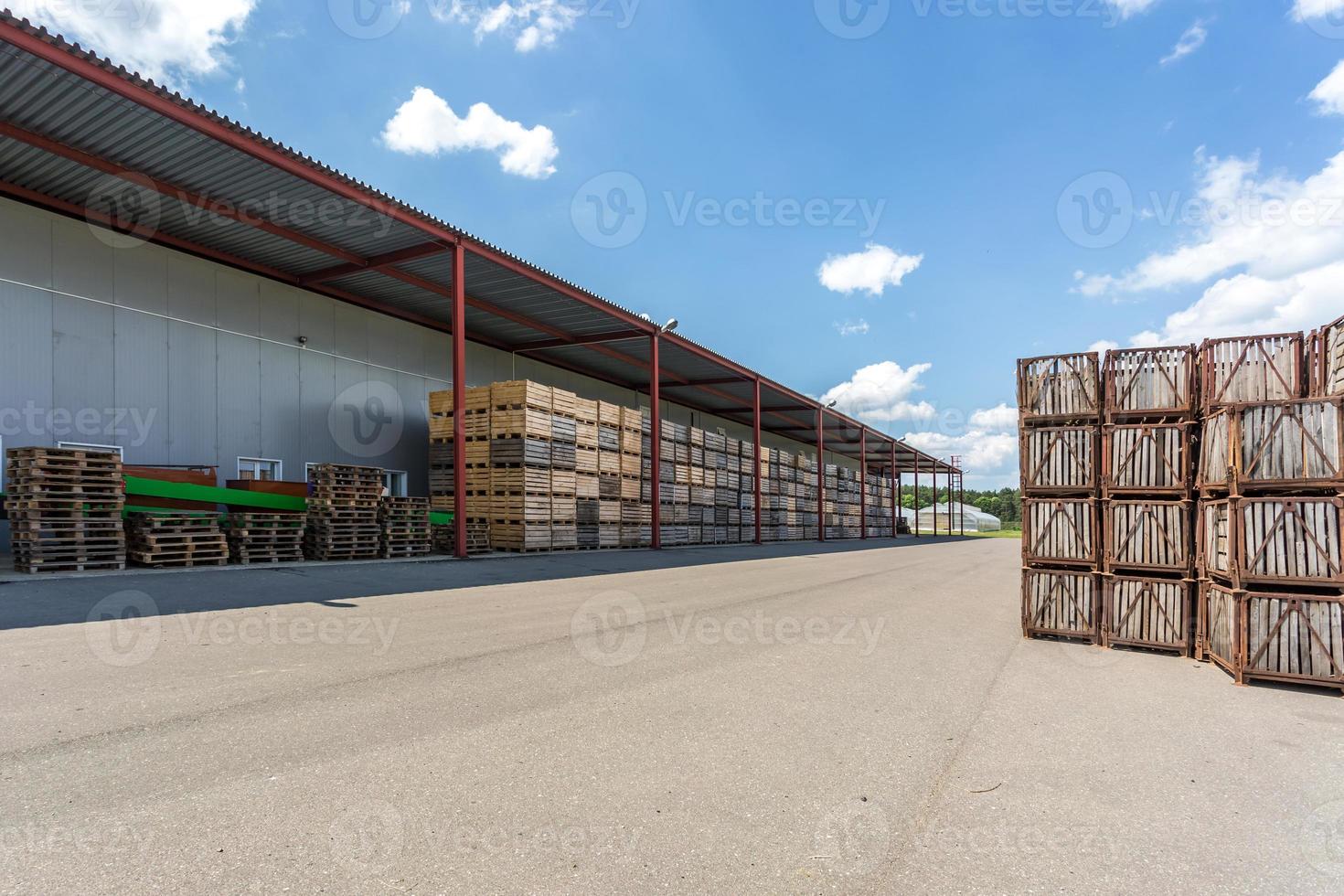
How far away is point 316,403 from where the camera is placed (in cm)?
1816

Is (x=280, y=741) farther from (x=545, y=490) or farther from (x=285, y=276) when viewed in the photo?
(x=285, y=276)

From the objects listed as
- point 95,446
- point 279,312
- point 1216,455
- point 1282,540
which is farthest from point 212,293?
point 1282,540

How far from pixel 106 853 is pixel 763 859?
2517 mm

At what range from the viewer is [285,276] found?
1764 cm

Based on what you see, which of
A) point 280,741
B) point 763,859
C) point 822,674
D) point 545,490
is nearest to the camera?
point 763,859

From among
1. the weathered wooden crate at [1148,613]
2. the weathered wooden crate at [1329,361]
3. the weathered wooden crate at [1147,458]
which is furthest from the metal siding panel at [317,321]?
the weathered wooden crate at [1329,361]

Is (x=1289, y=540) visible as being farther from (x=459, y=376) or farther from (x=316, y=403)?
(x=316, y=403)

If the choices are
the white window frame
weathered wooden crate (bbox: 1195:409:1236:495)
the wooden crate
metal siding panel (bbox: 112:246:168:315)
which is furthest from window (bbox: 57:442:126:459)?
weathered wooden crate (bbox: 1195:409:1236:495)

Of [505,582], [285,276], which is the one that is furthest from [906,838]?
[285,276]

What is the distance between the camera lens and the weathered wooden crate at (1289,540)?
20.5ft

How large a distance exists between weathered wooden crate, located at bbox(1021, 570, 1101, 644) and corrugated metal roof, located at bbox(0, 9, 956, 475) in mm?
13492

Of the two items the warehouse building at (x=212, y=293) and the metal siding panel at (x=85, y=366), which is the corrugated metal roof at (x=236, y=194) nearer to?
the warehouse building at (x=212, y=293)

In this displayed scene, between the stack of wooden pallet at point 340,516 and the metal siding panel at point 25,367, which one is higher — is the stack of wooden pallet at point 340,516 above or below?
below

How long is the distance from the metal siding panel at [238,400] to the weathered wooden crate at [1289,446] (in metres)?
17.9
